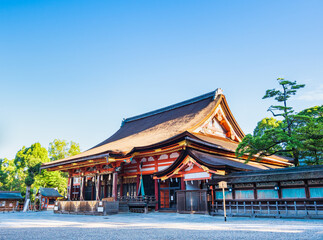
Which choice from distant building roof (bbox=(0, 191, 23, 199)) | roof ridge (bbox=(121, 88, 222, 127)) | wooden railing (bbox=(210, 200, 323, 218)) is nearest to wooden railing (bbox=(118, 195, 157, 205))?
wooden railing (bbox=(210, 200, 323, 218))

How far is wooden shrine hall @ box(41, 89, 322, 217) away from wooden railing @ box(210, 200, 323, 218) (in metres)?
1.20

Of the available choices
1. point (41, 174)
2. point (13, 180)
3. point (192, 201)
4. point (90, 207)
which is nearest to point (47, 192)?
point (41, 174)

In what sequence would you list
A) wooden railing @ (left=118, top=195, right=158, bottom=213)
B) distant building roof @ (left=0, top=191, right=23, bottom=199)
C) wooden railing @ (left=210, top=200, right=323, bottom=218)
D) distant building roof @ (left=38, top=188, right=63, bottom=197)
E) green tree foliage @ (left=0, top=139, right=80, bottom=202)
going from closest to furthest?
1. wooden railing @ (left=210, top=200, right=323, bottom=218)
2. wooden railing @ (left=118, top=195, right=158, bottom=213)
3. distant building roof @ (left=0, top=191, right=23, bottom=199)
4. distant building roof @ (left=38, top=188, right=63, bottom=197)
5. green tree foliage @ (left=0, top=139, right=80, bottom=202)

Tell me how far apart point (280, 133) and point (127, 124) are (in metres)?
20.7

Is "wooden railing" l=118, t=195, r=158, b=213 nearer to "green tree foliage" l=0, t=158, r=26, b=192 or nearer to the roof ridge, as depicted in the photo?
the roof ridge

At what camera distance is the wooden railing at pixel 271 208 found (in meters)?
11.1

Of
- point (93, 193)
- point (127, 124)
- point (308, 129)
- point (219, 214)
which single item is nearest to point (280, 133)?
point (308, 129)

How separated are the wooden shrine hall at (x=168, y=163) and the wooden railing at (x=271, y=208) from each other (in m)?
1.20

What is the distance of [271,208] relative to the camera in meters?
12.3

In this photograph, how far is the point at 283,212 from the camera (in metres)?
11.8

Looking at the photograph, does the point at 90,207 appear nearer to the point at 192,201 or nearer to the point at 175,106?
the point at 192,201

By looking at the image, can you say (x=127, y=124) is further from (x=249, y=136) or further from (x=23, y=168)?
(x=23, y=168)

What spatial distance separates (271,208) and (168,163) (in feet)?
26.3

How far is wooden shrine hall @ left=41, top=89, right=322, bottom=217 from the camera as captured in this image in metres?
15.5
